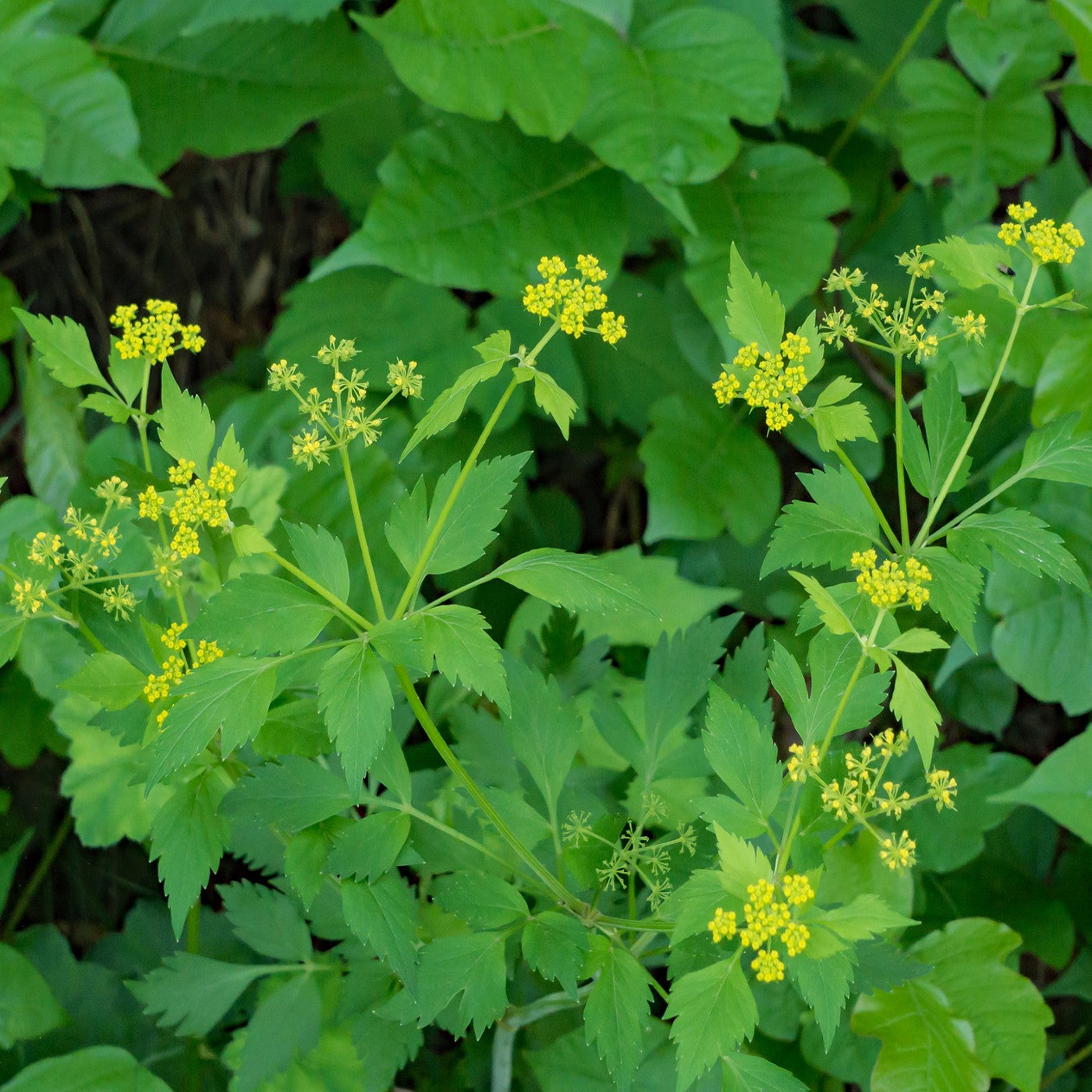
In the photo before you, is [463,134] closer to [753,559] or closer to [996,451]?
[753,559]

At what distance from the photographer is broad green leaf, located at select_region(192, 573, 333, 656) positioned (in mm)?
783

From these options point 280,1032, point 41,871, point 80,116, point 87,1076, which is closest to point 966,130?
point 80,116

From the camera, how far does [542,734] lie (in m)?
1.07

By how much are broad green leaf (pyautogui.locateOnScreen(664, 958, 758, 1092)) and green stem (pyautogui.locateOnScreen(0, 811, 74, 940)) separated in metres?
1.30

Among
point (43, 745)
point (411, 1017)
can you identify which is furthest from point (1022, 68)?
point (43, 745)

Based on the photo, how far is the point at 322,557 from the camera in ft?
2.82

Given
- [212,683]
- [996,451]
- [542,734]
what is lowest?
[996,451]

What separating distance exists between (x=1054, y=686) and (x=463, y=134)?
4.04 ft

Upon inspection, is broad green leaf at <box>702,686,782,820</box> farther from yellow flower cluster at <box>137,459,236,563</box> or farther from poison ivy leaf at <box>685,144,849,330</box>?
poison ivy leaf at <box>685,144,849,330</box>

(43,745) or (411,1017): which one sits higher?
(411,1017)

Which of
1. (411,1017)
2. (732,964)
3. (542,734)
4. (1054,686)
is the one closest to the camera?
(732,964)

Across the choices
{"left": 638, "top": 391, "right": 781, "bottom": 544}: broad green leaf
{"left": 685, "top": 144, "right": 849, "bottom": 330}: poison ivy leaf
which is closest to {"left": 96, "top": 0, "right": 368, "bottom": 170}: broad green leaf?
Answer: {"left": 685, "top": 144, "right": 849, "bottom": 330}: poison ivy leaf

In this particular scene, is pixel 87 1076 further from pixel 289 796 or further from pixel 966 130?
pixel 966 130

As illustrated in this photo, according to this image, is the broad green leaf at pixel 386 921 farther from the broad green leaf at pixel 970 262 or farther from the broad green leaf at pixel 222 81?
the broad green leaf at pixel 222 81
